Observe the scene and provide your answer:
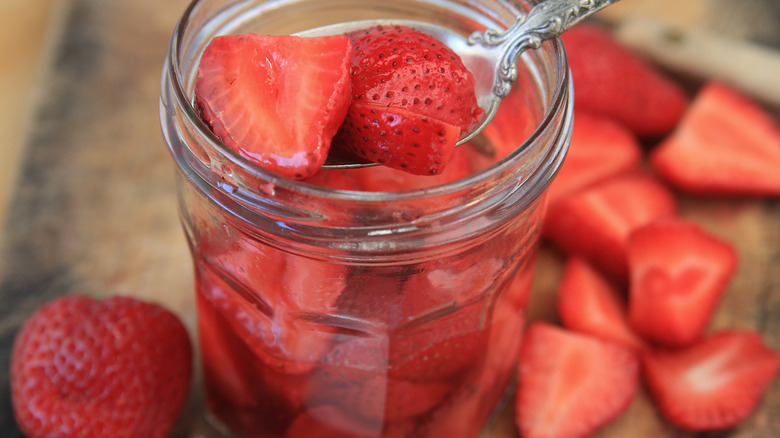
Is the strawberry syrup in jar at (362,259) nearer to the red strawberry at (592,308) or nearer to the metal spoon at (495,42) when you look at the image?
the metal spoon at (495,42)

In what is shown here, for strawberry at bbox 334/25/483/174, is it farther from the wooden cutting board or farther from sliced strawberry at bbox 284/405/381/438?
the wooden cutting board

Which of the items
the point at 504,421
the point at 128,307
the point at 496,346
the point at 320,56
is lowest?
the point at 504,421

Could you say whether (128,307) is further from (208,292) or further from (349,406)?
(349,406)

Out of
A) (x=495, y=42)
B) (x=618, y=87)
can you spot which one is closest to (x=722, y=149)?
(x=618, y=87)

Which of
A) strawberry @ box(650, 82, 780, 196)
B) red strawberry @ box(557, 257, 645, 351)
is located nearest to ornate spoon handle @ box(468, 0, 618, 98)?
red strawberry @ box(557, 257, 645, 351)

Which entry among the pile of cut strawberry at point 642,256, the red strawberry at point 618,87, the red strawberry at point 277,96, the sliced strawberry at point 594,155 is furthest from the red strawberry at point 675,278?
the red strawberry at point 277,96

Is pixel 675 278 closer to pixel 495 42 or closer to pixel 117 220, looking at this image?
pixel 495 42

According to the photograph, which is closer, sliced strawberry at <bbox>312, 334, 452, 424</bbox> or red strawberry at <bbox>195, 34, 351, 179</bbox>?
red strawberry at <bbox>195, 34, 351, 179</bbox>

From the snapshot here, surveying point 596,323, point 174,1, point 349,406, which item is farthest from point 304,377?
point 174,1
